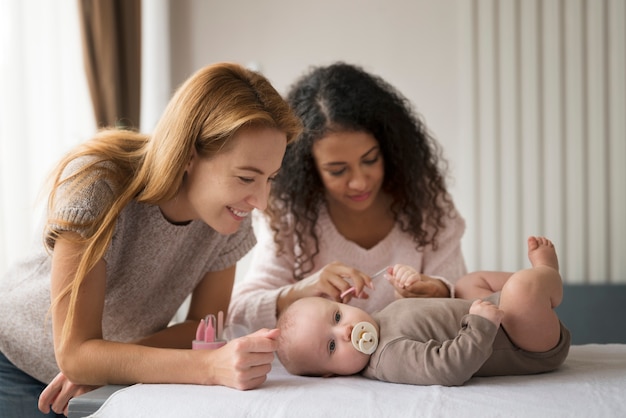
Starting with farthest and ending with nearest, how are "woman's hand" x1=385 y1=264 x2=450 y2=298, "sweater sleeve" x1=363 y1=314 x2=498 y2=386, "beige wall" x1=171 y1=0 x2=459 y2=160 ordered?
"beige wall" x1=171 y1=0 x2=459 y2=160 → "woman's hand" x1=385 y1=264 x2=450 y2=298 → "sweater sleeve" x1=363 y1=314 x2=498 y2=386

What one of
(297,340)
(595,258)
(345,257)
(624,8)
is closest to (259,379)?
(297,340)

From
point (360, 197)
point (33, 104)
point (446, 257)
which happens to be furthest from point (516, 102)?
point (33, 104)

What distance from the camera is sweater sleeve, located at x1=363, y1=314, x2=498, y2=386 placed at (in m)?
1.43

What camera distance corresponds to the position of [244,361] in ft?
4.78

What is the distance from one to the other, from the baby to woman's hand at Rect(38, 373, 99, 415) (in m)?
0.44

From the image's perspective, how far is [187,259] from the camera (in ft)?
6.12

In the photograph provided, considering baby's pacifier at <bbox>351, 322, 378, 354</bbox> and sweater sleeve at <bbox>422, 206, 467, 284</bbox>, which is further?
sweater sleeve at <bbox>422, 206, 467, 284</bbox>

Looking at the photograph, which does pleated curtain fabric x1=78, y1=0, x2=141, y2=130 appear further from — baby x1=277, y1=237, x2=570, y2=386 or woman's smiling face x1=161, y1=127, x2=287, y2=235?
baby x1=277, y1=237, x2=570, y2=386

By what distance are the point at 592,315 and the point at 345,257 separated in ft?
5.26

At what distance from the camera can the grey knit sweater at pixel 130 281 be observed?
1.71m

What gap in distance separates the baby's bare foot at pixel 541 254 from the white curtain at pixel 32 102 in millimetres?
1711

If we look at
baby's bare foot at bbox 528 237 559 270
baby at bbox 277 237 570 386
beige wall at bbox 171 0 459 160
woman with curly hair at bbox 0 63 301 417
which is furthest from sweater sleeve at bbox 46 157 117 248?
beige wall at bbox 171 0 459 160

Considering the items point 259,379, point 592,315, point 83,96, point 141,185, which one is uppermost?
point 83,96

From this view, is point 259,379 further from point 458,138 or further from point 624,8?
point 624,8
